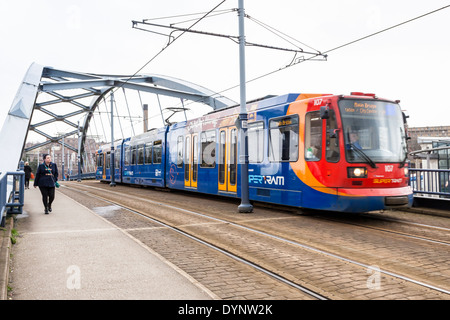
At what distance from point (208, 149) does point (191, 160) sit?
1801 millimetres

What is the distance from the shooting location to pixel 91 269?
17.0ft

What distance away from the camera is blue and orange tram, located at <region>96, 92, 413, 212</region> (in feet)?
28.8

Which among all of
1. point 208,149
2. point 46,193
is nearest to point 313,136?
point 208,149

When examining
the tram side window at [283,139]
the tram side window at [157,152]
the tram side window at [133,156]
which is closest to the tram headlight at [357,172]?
the tram side window at [283,139]

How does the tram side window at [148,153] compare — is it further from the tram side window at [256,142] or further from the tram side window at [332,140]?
the tram side window at [332,140]

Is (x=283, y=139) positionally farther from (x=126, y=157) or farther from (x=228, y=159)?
(x=126, y=157)

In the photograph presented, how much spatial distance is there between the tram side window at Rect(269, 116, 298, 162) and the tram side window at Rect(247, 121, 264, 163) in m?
0.47

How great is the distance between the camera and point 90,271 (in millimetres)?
5094

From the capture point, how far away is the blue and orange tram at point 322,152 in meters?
8.78

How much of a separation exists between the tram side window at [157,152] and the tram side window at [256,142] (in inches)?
345

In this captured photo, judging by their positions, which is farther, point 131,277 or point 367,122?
point 367,122
